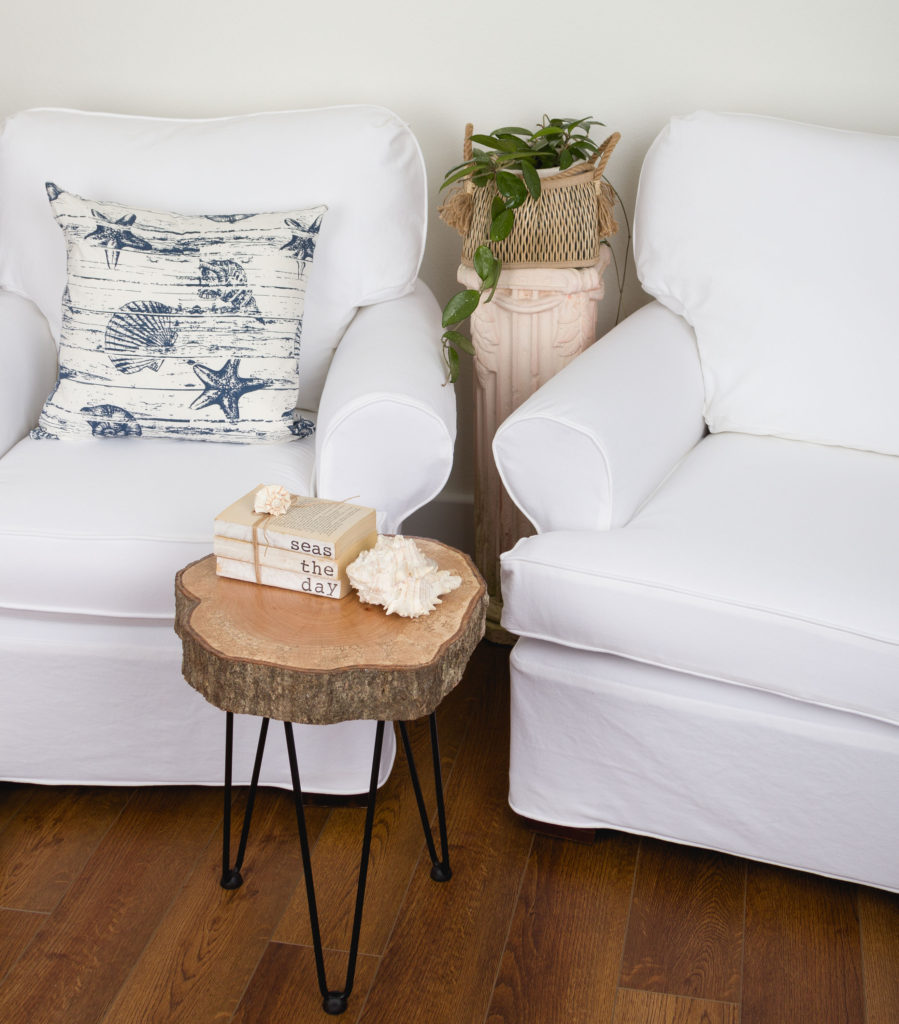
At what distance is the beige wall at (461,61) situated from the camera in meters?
1.96

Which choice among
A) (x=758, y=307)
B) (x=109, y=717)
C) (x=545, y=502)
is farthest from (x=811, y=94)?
(x=109, y=717)

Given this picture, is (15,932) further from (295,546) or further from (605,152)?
(605,152)

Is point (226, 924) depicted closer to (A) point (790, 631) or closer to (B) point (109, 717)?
(B) point (109, 717)

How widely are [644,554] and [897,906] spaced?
61 centimetres

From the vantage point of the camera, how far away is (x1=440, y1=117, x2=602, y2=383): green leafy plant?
67.8 inches

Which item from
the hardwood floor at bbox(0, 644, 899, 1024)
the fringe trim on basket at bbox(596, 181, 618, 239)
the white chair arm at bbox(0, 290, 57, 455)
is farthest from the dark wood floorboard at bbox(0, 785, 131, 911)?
the fringe trim on basket at bbox(596, 181, 618, 239)

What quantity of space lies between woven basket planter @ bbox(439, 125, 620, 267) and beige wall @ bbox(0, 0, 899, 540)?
0.87 ft

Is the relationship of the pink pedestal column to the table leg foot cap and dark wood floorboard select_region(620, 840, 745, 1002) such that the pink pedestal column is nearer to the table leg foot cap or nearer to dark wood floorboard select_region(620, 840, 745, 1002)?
dark wood floorboard select_region(620, 840, 745, 1002)

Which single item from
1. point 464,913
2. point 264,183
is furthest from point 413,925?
point 264,183

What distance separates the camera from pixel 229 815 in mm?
1438

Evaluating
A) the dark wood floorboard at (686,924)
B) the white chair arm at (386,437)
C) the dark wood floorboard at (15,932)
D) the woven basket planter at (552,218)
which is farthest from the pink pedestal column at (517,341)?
the dark wood floorboard at (15,932)

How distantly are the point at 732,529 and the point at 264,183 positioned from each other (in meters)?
1.03

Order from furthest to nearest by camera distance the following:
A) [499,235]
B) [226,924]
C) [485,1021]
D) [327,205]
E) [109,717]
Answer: [327,205], [499,235], [109,717], [226,924], [485,1021]

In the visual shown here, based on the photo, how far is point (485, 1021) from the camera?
50.5 inches
